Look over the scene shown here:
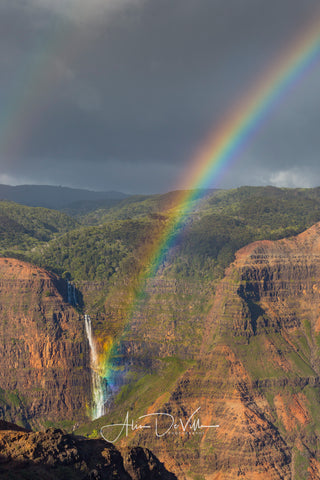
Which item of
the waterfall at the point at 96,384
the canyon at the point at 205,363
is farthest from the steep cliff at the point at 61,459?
the waterfall at the point at 96,384

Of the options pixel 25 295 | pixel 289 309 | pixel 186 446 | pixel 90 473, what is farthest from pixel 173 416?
pixel 90 473

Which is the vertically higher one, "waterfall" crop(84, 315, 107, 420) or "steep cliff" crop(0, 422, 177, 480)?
"steep cliff" crop(0, 422, 177, 480)
